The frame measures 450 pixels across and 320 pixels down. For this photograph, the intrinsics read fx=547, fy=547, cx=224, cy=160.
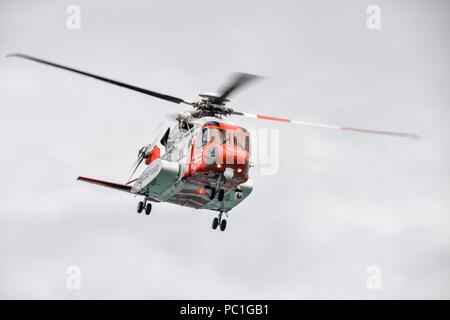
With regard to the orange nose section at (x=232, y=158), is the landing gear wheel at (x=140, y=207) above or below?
below

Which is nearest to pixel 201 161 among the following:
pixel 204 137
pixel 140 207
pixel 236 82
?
pixel 204 137

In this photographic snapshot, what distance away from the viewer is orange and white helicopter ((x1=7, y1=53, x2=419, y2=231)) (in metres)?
28.3

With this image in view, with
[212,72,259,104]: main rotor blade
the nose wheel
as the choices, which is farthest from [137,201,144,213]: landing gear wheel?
[212,72,259,104]: main rotor blade

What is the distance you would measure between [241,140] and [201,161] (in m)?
2.56

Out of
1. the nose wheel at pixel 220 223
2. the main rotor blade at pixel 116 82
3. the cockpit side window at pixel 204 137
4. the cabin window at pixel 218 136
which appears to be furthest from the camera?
the nose wheel at pixel 220 223

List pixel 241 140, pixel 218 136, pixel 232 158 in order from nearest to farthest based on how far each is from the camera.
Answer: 1. pixel 232 158
2. pixel 218 136
3. pixel 241 140

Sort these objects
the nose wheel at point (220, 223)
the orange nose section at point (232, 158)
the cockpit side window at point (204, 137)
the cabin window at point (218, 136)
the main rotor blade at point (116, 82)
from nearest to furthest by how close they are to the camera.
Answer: the main rotor blade at point (116, 82) → the orange nose section at point (232, 158) → the cabin window at point (218, 136) → the cockpit side window at point (204, 137) → the nose wheel at point (220, 223)

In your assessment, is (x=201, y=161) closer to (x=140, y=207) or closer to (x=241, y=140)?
(x=241, y=140)

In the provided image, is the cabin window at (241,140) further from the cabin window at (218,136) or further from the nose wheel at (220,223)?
the nose wheel at (220,223)

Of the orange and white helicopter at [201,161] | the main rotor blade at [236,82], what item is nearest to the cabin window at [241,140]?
the orange and white helicopter at [201,161]

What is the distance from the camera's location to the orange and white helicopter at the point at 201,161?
2831 cm

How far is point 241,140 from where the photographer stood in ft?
97.0
